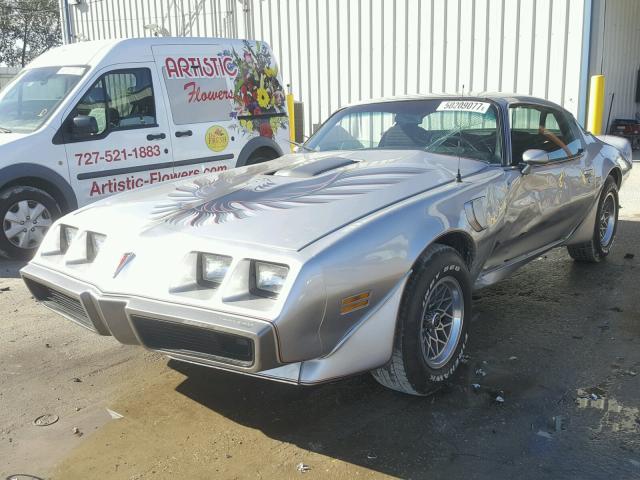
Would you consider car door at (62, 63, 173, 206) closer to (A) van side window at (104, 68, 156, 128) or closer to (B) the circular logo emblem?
(A) van side window at (104, 68, 156, 128)

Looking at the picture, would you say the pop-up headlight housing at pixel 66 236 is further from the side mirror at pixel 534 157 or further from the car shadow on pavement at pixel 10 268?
the side mirror at pixel 534 157

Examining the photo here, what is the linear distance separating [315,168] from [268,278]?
127cm

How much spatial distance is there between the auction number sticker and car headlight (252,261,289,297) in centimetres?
214

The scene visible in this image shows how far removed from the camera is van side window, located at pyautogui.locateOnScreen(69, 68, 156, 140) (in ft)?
20.3

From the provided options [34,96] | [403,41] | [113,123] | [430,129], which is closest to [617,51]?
[403,41]

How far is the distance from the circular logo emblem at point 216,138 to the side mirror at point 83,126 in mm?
1263

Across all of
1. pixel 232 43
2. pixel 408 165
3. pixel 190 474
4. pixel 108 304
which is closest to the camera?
pixel 190 474

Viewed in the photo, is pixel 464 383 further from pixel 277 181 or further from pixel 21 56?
pixel 21 56

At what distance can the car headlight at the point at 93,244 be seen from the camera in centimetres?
324

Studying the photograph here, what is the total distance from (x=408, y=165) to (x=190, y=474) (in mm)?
2032

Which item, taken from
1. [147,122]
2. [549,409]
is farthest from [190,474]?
[147,122]

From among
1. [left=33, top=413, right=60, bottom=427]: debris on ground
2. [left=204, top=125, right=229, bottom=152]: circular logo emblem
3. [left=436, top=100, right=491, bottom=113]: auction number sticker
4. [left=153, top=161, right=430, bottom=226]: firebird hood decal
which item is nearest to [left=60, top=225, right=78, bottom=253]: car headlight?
[left=153, top=161, right=430, bottom=226]: firebird hood decal

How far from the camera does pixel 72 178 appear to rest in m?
6.18

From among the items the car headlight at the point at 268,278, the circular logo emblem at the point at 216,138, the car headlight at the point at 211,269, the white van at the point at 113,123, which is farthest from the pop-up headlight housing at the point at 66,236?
the circular logo emblem at the point at 216,138
